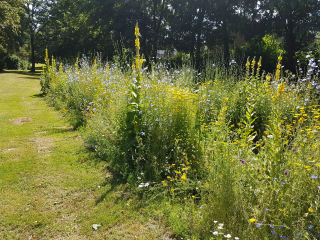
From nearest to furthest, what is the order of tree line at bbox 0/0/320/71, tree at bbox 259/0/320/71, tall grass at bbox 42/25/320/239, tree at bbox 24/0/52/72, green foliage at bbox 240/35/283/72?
1. tall grass at bbox 42/25/320/239
2. tree at bbox 259/0/320/71
3. green foliage at bbox 240/35/283/72
4. tree line at bbox 0/0/320/71
5. tree at bbox 24/0/52/72

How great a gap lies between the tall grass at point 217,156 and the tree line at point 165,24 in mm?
14410

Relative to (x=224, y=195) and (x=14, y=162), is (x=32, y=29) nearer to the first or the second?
(x=14, y=162)

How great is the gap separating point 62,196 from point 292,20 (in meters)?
21.8

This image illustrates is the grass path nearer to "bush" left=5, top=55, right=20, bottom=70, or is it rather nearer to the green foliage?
the green foliage

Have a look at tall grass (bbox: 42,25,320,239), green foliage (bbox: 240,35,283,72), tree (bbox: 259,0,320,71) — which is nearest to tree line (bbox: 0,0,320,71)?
tree (bbox: 259,0,320,71)

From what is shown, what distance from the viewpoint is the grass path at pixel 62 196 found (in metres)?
2.92

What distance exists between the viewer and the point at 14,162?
4711 millimetres

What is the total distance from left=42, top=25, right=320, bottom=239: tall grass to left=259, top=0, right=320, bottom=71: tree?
1530 centimetres

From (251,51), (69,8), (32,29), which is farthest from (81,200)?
(69,8)

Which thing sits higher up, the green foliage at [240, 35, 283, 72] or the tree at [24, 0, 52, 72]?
the tree at [24, 0, 52, 72]

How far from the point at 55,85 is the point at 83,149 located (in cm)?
668

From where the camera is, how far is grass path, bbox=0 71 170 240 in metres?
2.92

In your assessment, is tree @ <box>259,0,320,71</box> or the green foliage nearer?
tree @ <box>259,0,320,71</box>


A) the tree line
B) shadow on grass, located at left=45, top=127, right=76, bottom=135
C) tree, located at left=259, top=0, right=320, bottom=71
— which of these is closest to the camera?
Result: shadow on grass, located at left=45, top=127, right=76, bottom=135
